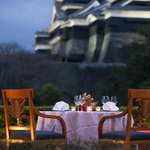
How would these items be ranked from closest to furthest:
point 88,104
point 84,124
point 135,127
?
point 135,127 → point 84,124 → point 88,104

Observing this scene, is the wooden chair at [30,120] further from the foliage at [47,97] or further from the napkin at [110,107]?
the foliage at [47,97]

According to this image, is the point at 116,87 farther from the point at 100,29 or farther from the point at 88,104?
the point at 88,104

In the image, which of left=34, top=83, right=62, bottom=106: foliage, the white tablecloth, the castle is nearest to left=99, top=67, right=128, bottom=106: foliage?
left=34, top=83, right=62, bottom=106: foliage

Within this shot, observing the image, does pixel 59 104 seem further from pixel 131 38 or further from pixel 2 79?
pixel 131 38

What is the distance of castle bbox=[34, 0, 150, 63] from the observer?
3631 cm

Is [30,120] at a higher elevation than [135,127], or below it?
higher

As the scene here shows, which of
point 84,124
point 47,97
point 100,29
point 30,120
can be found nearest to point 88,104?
point 84,124

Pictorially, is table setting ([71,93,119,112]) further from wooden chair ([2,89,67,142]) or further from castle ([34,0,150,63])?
castle ([34,0,150,63])

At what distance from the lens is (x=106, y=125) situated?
21.6ft

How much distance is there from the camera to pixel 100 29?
39094mm

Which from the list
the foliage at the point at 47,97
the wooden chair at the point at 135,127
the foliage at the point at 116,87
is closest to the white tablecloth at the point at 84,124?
the wooden chair at the point at 135,127

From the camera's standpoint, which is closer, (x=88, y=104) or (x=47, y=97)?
(x=88, y=104)

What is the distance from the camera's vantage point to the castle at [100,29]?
3631cm

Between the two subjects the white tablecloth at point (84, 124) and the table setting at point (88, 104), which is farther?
the table setting at point (88, 104)
